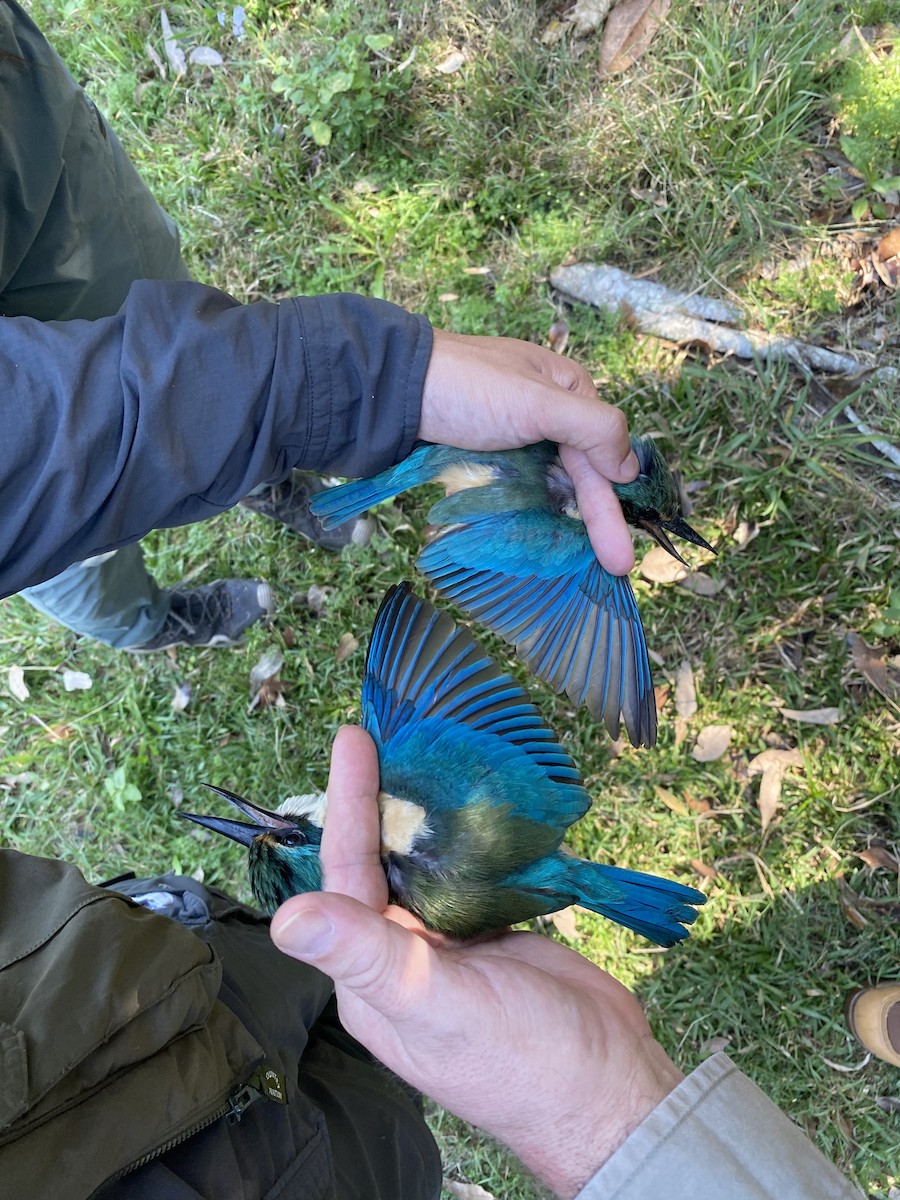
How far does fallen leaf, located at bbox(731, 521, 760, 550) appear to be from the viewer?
10.1 ft

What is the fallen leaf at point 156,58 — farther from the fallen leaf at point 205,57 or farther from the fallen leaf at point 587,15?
the fallen leaf at point 587,15

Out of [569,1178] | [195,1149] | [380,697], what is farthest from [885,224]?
[195,1149]

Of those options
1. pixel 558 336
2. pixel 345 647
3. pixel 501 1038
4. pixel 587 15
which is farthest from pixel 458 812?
pixel 587 15

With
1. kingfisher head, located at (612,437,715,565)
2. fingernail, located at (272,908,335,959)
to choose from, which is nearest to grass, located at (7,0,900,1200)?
kingfisher head, located at (612,437,715,565)

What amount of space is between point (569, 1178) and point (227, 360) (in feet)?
5.69

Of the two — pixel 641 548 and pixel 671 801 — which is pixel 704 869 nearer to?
pixel 671 801

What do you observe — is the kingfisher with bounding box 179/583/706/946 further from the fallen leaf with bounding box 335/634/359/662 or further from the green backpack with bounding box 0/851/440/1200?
the fallen leaf with bounding box 335/634/359/662

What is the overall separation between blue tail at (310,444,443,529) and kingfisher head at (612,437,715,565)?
57 centimetres

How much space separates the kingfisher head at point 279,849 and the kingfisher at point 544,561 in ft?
2.80

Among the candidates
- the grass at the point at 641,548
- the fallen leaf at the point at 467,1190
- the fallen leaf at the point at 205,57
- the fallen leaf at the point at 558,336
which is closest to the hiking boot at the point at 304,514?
the grass at the point at 641,548

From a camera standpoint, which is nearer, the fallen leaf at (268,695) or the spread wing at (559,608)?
the spread wing at (559,608)

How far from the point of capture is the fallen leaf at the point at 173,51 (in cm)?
378

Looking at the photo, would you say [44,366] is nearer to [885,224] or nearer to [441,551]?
[441,551]

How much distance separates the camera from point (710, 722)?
305cm
